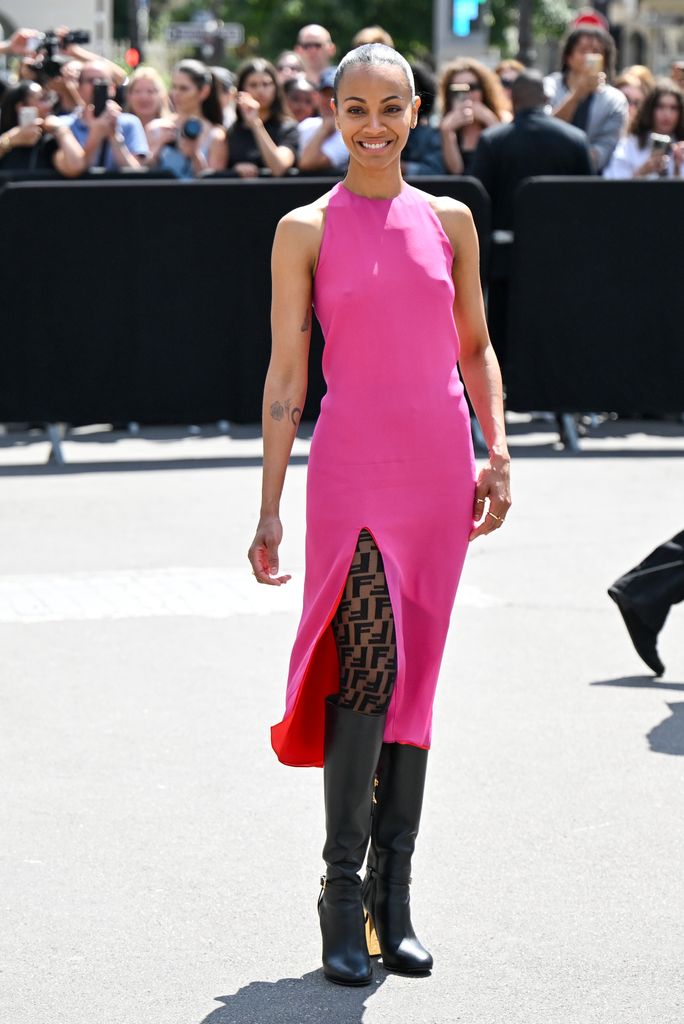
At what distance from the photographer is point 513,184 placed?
39.6ft

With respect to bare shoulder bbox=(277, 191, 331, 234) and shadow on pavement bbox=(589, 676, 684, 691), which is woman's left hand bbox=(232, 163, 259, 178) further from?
bare shoulder bbox=(277, 191, 331, 234)

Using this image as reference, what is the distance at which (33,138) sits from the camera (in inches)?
496

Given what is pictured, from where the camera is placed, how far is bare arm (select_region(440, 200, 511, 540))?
13.8ft

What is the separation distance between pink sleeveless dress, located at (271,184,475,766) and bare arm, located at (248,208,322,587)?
43mm

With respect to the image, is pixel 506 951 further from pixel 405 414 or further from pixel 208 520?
pixel 208 520

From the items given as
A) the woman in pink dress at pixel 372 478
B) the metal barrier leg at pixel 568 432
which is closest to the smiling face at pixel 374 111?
the woman in pink dress at pixel 372 478

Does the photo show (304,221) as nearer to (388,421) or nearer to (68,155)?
(388,421)

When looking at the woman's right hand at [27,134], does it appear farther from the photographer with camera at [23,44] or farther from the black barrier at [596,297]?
the black barrier at [596,297]

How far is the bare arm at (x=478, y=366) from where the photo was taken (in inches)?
→ 165

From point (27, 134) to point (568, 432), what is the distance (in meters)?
4.07

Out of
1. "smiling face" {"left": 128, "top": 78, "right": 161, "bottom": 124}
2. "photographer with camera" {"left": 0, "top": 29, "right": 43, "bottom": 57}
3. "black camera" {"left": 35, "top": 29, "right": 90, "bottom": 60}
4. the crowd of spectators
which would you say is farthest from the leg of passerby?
"photographer with camera" {"left": 0, "top": 29, "right": 43, "bottom": 57}

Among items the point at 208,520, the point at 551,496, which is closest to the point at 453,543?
the point at 208,520

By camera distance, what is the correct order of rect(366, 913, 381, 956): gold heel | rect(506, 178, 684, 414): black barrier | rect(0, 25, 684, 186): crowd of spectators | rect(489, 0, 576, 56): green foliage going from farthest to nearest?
rect(489, 0, 576, 56): green foliage
rect(0, 25, 684, 186): crowd of spectators
rect(506, 178, 684, 414): black barrier
rect(366, 913, 381, 956): gold heel

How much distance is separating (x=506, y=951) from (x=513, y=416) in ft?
30.3
